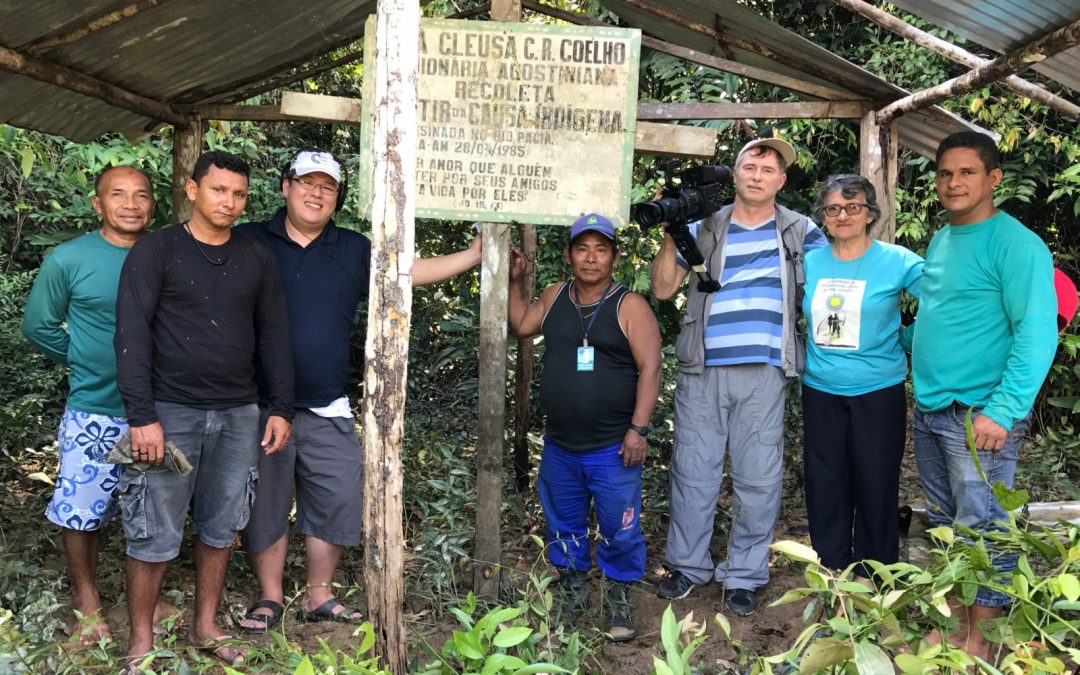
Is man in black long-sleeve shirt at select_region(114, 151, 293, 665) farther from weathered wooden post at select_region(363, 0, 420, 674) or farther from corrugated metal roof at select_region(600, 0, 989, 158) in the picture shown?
corrugated metal roof at select_region(600, 0, 989, 158)

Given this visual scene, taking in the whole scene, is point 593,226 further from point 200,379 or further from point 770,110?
point 200,379

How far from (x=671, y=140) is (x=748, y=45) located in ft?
Result: 3.12

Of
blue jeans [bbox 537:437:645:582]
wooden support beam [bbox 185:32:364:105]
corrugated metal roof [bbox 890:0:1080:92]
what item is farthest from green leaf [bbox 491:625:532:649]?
wooden support beam [bbox 185:32:364:105]

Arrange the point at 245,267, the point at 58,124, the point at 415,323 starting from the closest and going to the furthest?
the point at 245,267 < the point at 58,124 < the point at 415,323

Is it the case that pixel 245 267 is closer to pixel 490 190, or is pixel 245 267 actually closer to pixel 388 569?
pixel 490 190

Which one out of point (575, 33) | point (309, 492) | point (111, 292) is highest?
point (575, 33)

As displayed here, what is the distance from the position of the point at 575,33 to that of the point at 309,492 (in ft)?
7.23

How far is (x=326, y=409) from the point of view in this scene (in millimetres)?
3662

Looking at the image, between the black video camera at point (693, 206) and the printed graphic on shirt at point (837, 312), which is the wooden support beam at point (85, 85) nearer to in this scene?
the black video camera at point (693, 206)

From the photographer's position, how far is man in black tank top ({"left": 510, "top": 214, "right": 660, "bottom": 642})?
3.64 m

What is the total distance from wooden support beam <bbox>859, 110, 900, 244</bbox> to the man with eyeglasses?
2.09 metres

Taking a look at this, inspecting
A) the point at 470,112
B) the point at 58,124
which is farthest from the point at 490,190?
the point at 58,124

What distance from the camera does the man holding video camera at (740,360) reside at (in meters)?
3.77

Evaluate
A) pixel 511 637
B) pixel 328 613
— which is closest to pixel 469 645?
Result: pixel 511 637
